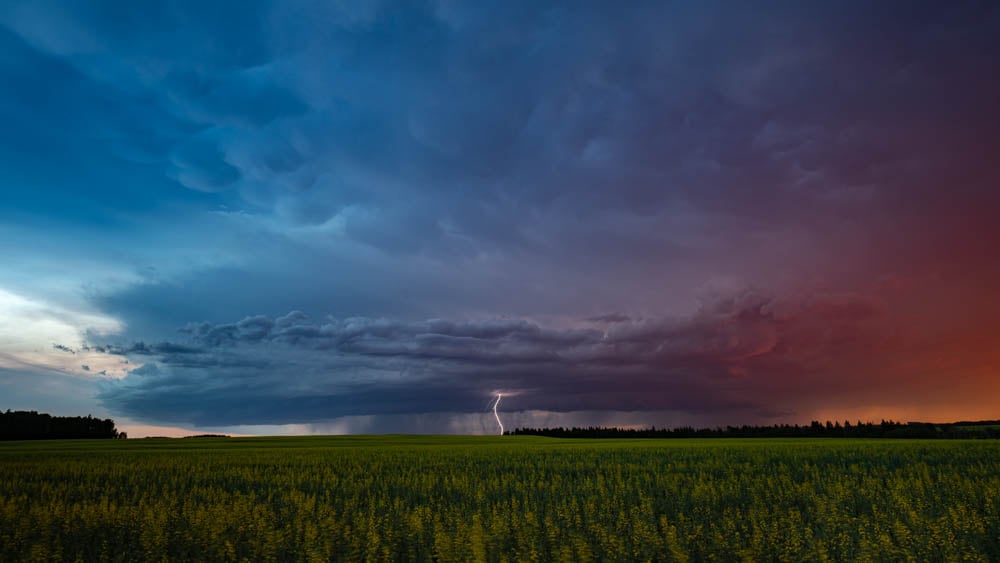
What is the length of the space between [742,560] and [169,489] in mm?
26604

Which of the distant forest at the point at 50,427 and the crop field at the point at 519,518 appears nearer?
the crop field at the point at 519,518

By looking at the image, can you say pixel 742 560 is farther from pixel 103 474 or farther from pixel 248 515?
pixel 103 474

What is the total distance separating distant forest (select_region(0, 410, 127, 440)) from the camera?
13225 centimetres

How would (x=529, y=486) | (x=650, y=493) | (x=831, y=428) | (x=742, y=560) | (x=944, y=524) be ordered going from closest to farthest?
(x=742, y=560)
(x=944, y=524)
(x=650, y=493)
(x=529, y=486)
(x=831, y=428)

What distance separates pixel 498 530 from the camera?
1553 centimetres

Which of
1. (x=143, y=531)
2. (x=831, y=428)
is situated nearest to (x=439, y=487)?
(x=143, y=531)

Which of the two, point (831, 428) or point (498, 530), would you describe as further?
point (831, 428)

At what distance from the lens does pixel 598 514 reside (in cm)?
1975

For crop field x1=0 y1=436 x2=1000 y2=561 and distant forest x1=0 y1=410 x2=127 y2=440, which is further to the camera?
distant forest x1=0 y1=410 x2=127 y2=440

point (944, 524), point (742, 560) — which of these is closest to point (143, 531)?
point (742, 560)

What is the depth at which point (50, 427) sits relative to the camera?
138750 mm

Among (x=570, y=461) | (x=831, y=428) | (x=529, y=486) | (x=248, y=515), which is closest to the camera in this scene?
(x=248, y=515)

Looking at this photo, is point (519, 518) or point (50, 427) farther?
point (50, 427)

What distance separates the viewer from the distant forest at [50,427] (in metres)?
132
